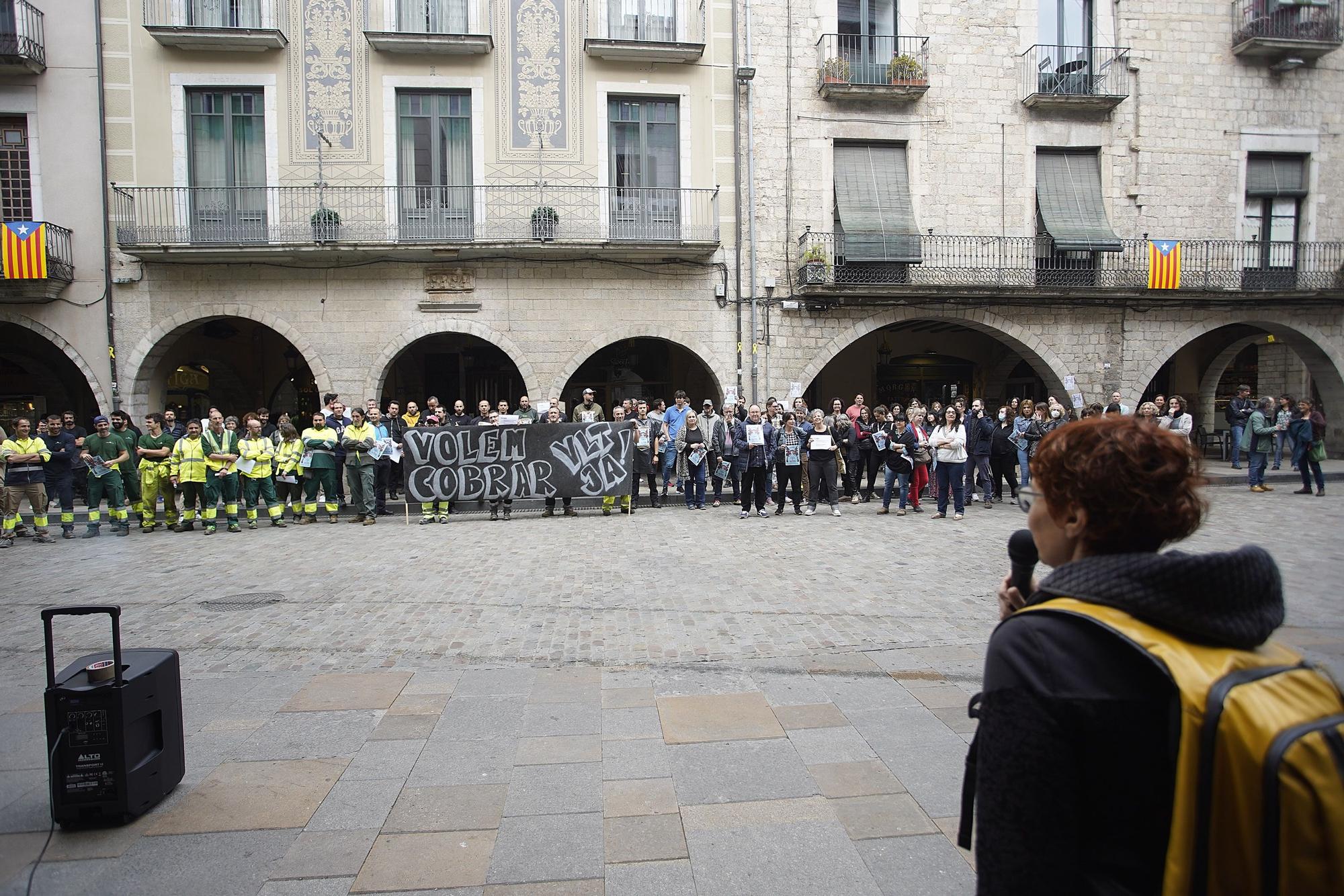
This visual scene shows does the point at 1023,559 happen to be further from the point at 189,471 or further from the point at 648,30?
the point at 648,30

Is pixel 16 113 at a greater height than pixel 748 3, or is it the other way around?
pixel 748 3

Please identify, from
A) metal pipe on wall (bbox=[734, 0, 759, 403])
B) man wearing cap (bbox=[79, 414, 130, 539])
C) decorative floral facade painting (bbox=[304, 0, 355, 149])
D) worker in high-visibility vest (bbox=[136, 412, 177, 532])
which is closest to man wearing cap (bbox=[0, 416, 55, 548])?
man wearing cap (bbox=[79, 414, 130, 539])

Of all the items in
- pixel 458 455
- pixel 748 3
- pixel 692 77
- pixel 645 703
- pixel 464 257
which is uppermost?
pixel 748 3

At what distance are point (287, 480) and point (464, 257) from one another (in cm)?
Answer: 647

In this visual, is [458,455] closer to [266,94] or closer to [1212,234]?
[266,94]

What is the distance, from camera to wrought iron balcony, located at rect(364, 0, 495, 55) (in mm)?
16266

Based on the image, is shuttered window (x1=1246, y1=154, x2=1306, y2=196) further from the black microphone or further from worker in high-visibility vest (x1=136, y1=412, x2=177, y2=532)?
worker in high-visibility vest (x1=136, y1=412, x2=177, y2=532)

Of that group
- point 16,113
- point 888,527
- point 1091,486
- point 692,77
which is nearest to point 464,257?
point 692,77

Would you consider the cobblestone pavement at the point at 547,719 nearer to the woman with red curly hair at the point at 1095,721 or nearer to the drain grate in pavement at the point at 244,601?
the drain grate in pavement at the point at 244,601

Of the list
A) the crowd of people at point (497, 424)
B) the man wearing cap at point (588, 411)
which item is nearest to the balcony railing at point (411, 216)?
the man wearing cap at point (588, 411)

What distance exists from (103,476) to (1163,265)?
71.0 feet

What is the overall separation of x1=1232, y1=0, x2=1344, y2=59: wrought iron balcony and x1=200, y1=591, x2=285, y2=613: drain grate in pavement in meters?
23.1

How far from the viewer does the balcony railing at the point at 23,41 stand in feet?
51.2

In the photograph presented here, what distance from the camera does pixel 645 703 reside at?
4734 millimetres
